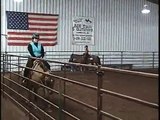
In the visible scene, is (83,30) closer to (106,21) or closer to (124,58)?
(106,21)

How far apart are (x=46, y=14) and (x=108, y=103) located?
32.2 ft

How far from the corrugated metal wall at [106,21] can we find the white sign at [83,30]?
0.24m

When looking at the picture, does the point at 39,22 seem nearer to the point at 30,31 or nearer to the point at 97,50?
the point at 30,31

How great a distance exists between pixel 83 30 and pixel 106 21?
1.71m

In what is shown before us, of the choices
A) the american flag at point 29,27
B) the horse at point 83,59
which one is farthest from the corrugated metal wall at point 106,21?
the horse at point 83,59

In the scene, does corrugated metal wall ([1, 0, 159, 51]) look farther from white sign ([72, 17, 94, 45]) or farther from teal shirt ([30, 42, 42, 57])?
teal shirt ([30, 42, 42, 57])

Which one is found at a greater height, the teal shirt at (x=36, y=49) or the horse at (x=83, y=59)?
the teal shirt at (x=36, y=49)

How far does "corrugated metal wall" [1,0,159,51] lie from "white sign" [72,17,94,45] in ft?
0.80

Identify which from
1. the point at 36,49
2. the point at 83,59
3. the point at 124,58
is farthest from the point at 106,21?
the point at 36,49

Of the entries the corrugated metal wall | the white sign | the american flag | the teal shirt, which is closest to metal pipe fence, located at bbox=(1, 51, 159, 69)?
the corrugated metal wall

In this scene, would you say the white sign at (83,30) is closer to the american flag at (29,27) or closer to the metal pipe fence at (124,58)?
the metal pipe fence at (124,58)

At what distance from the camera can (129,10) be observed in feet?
62.7

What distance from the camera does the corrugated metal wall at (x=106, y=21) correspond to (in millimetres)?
16031

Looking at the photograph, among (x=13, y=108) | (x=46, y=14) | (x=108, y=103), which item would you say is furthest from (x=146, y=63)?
(x=13, y=108)
